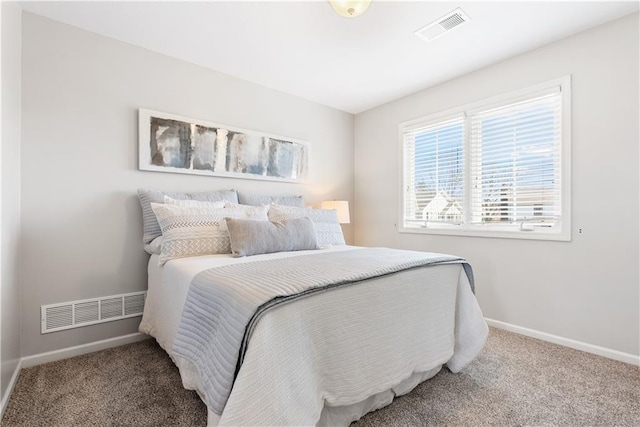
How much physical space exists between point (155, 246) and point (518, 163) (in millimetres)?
3033

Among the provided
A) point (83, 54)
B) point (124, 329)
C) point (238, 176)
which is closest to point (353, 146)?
point (238, 176)

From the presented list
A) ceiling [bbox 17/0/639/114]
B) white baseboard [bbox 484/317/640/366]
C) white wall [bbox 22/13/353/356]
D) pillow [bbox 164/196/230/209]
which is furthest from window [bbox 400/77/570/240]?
white wall [bbox 22/13/353/356]

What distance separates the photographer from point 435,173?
3.31 metres

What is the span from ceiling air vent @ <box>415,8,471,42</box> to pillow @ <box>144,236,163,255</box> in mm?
2450

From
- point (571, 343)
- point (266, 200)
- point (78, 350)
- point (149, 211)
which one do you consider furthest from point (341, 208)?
point (78, 350)

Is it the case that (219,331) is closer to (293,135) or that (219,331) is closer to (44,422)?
(44,422)

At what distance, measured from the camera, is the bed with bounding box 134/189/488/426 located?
1057 millimetres

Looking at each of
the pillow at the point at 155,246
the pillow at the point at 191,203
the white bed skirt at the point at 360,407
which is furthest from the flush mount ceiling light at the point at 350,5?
the white bed skirt at the point at 360,407

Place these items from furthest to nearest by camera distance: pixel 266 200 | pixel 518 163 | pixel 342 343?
1. pixel 266 200
2. pixel 518 163
3. pixel 342 343

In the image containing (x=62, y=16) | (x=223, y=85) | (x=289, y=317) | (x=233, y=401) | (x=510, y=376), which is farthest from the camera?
(x=223, y=85)

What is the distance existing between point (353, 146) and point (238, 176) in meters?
1.79

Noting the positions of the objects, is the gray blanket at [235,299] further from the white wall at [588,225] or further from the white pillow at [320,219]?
the white wall at [588,225]

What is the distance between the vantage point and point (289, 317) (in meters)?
1.14

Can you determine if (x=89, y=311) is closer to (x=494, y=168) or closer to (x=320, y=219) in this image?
(x=320, y=219)
